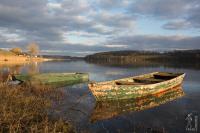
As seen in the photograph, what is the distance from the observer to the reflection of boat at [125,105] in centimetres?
1669

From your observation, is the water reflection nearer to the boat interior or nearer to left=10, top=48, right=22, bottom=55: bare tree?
the boat interior

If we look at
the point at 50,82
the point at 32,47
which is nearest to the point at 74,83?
the point at 50,82

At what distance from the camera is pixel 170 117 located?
16.1 m

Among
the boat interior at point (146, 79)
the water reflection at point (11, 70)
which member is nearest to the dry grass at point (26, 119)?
the boat interior at point (146, 79)

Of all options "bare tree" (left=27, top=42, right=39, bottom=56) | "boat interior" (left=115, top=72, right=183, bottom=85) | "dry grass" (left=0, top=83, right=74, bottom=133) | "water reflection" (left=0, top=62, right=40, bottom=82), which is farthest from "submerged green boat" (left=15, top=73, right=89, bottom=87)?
"bare tree" (left=27, top=42, right=39, bottom=56)

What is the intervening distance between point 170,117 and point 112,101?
198 inches

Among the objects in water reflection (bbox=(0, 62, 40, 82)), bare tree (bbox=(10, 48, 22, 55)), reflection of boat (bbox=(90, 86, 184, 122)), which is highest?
bare tree (bbox=(10, 48, 22, 55))

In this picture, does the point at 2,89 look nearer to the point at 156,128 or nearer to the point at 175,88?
the point at 156,128

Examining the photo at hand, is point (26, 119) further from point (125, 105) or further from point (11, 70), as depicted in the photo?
point (11, 70)

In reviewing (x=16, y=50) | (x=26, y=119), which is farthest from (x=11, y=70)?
(x=16, y=50)

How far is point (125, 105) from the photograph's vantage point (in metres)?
19.3

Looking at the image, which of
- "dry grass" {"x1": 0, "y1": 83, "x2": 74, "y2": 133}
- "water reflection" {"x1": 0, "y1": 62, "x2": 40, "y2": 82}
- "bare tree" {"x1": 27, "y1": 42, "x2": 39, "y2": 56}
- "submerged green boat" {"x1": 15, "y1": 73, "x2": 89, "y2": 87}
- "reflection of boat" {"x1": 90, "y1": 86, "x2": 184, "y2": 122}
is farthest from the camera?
"bare tree" {"x1": 27, "y1": 42, "x2": 39, "y2": 56}

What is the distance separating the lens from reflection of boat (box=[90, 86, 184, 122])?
54.7 ft

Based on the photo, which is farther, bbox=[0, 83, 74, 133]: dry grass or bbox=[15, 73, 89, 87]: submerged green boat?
bbox=[15, 73, 89, 87]: submerged green boat
